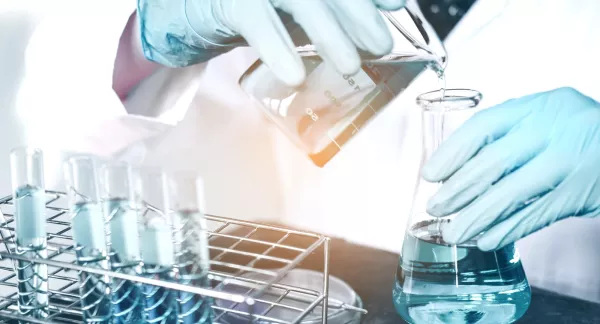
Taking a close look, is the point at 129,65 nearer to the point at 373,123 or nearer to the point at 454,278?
the point at 373,123

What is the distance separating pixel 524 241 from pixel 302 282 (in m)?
0.49

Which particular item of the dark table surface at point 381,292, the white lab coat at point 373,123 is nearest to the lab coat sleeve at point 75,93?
the white lab coat at point 373,123

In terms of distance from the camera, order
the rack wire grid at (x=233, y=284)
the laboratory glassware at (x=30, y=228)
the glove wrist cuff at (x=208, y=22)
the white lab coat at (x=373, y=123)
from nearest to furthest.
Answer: the rack wire grid at (x=233, y=284), the laboratory glassware at (x=30, y=228), the glove wrist cuff at (x=208, y=22), the white lab coat at (x=373, y=123)

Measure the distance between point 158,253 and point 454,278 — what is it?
14.2 inches

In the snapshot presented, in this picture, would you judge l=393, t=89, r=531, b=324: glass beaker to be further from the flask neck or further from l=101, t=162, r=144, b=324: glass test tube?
l=101, t=162, r=144, b=324: glass test tube

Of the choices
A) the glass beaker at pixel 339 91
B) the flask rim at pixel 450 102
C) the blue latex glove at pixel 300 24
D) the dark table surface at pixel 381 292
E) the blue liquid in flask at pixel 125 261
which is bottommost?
the dark table surface at pixel 381 292

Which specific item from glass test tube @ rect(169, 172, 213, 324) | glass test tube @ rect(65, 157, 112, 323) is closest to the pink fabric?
glass test tube @ rect(65, 157, 112, 323)

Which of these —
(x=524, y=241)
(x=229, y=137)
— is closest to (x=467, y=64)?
(x=524, y=241)

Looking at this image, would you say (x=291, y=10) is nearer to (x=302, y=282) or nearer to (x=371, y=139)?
(x=302, y=282)

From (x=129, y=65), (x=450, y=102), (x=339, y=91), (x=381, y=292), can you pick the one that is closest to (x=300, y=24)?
(x=339, y=91)

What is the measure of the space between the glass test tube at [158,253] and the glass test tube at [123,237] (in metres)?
0.02

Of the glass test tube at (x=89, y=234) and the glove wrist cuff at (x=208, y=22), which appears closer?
the glass test tube at (x=89, y=234)

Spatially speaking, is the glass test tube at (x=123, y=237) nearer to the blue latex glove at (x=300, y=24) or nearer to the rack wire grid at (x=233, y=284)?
the rack wire grid at (x=233, y=284)

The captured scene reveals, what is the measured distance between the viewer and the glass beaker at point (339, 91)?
0.85 m
